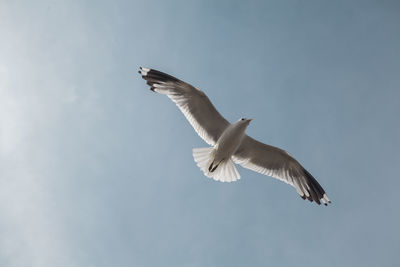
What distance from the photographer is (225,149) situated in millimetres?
7398

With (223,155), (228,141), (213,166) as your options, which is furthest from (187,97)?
(213,166)

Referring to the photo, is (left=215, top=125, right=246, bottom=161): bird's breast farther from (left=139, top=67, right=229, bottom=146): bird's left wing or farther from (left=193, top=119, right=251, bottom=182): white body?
(left=139, top=67, right=229, bottom=146): bird's left wing

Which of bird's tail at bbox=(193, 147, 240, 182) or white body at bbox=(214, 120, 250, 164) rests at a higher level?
white body at bbox=(214, 120, 250, 164)

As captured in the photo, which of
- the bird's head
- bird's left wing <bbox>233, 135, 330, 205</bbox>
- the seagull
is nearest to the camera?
the bird's head

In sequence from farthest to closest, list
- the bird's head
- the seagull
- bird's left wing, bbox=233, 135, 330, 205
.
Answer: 1. bird's left wing, bbox=233, 135, 330, 205
2. the seagull
3. the bird's head

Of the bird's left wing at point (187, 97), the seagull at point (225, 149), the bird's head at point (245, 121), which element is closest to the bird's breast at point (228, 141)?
the seagull at point (225, 149)

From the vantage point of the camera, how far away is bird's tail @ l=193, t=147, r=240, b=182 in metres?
7.48

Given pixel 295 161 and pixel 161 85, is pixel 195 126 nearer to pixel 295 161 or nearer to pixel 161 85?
pixel 161 85

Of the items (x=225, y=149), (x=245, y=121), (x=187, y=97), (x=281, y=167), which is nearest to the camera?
(x=245, y=121)

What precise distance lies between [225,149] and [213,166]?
1.47 feet

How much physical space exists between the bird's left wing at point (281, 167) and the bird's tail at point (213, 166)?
0.45 metres

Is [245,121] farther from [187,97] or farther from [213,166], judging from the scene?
[187,97]

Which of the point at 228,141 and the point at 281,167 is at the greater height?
the point at 281,167

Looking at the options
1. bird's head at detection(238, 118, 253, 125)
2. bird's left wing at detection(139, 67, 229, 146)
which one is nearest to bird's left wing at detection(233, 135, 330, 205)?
bird's head at detection(238, 118, 253, 125)
